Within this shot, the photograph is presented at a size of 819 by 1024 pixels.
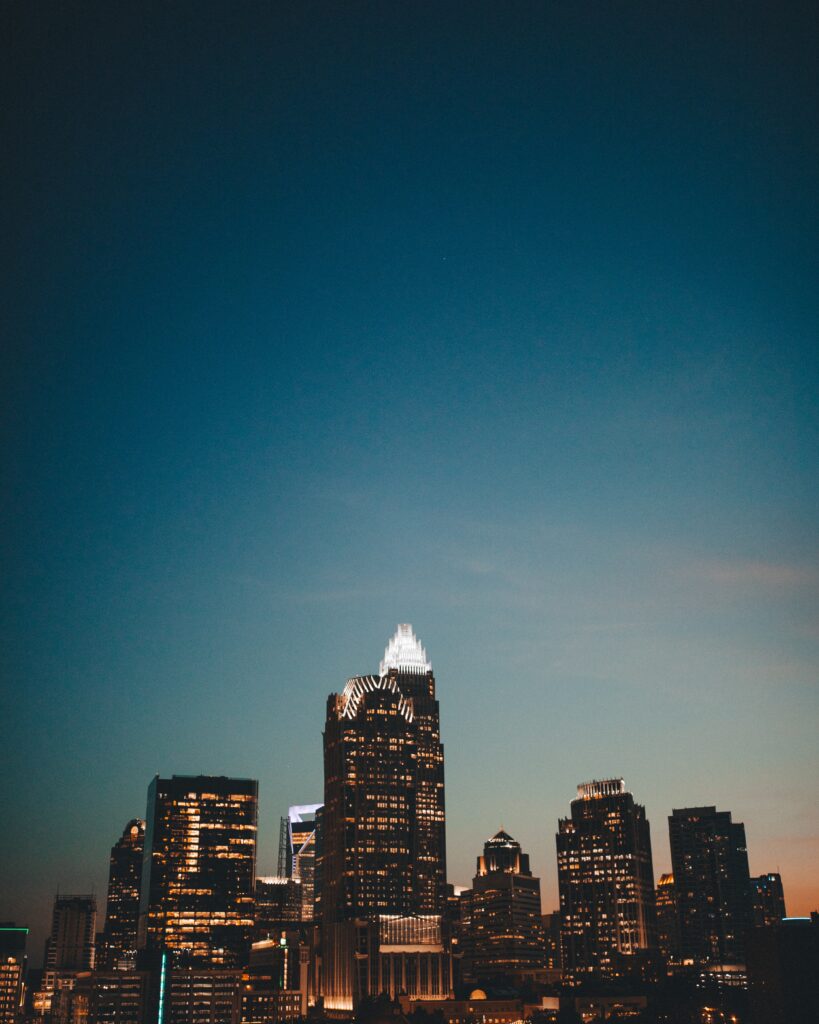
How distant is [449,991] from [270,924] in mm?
46110

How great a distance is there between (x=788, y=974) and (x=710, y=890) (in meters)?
143

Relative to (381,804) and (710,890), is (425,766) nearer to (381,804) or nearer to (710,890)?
(381,804)

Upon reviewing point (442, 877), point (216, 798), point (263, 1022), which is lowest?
point (263, 1022)

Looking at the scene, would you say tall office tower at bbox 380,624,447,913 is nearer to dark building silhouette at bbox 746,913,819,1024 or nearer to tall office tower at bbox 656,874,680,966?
tall office tower at bbox 656,874,680,966

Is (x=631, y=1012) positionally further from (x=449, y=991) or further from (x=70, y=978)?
(x=70, y=978)

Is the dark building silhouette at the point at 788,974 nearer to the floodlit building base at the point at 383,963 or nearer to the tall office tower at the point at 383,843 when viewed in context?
the floodlit building base at the point at 383,963

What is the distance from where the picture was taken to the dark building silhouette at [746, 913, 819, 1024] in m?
34.8

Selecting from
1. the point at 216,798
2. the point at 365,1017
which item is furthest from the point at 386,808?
the point at 365,1017

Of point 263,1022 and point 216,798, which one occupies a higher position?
point 216,798

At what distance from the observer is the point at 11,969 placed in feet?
378

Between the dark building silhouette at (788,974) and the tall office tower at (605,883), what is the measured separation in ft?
365


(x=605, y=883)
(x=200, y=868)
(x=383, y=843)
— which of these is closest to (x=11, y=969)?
(x=200, y=868)

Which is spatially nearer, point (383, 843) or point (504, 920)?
point (383, 843)

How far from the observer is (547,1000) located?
11631cm
